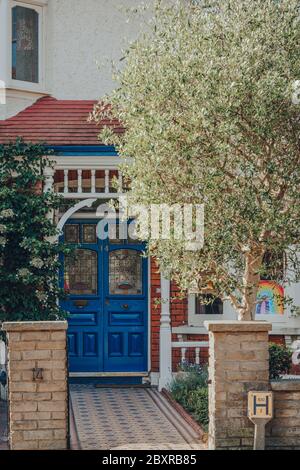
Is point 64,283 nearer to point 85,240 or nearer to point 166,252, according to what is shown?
point 85,240

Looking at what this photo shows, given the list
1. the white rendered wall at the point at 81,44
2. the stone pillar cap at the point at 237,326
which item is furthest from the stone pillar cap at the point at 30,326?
the white rendered wall at the point at 81,44

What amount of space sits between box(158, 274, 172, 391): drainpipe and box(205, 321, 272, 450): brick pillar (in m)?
5.12

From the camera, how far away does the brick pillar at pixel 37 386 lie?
1062 centimetres

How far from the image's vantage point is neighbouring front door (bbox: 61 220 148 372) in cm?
1639

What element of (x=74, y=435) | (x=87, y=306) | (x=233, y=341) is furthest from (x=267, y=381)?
(x=87, y=306)

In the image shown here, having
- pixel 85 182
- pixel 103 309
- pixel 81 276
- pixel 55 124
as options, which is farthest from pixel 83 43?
pixel 103 309

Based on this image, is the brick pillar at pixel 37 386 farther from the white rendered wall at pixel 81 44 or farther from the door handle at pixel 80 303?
the white rendered wall at pixel 81 44

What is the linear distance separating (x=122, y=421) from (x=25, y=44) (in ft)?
21.7

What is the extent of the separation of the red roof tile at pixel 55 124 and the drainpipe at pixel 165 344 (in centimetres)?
249

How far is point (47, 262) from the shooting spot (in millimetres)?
14906

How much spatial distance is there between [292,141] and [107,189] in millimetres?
4464

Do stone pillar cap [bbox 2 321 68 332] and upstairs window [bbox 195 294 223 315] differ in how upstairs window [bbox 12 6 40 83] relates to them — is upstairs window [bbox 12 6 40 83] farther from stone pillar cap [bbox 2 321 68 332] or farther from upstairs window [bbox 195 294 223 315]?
stone pillar cap [bbox 2 321 68 332]

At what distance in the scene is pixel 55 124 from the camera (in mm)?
15922

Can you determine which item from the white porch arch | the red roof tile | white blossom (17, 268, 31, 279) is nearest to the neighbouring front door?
the white porch arch
